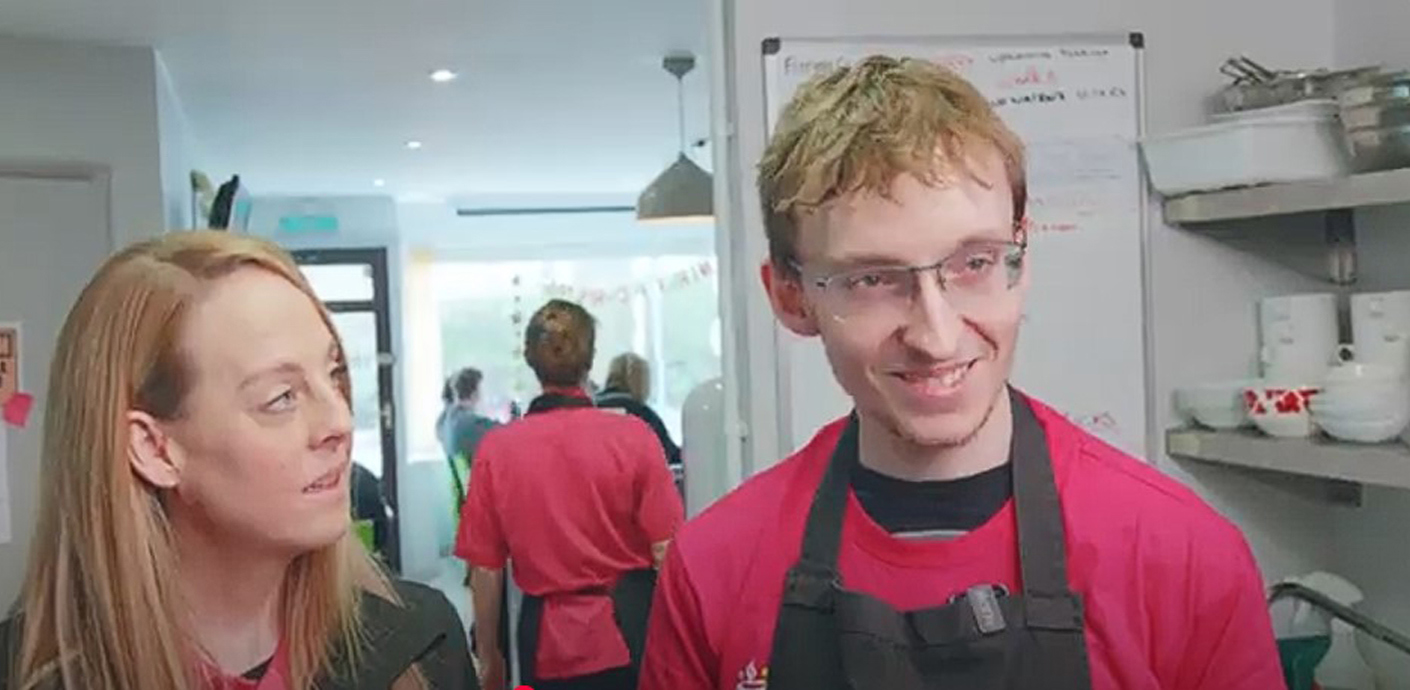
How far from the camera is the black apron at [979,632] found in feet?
3.29

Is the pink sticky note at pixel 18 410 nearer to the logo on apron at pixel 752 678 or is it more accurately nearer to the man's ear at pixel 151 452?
the man's ear at pixel 151 452

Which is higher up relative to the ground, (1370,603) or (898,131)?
(898,131)

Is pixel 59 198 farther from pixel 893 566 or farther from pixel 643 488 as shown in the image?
pixel 893 566

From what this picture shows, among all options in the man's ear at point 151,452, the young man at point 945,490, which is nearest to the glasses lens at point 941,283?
the young man at point 945,490

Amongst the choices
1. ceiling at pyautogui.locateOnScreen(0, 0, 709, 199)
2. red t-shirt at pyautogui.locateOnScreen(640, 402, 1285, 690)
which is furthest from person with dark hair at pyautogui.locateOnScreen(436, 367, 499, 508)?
red t-shirt at pyautogui.locateOnScreen(640, 402, 1285, 690)

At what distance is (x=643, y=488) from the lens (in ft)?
10.3

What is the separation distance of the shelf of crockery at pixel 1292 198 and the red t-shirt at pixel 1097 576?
86 centimetres

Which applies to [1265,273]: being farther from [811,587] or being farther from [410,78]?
[410,78]

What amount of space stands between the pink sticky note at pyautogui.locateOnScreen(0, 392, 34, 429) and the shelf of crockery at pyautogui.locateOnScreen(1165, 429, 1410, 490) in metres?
3.07

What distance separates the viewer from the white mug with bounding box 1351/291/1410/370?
71.5 inches

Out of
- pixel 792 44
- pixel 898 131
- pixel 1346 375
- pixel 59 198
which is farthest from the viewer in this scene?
pixel 59 198

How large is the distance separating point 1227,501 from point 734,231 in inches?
36.0

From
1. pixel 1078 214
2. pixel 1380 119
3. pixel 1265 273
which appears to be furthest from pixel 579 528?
pixel 1380 119

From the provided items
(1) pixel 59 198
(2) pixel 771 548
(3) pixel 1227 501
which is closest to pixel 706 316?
(1) pixel 59 198
